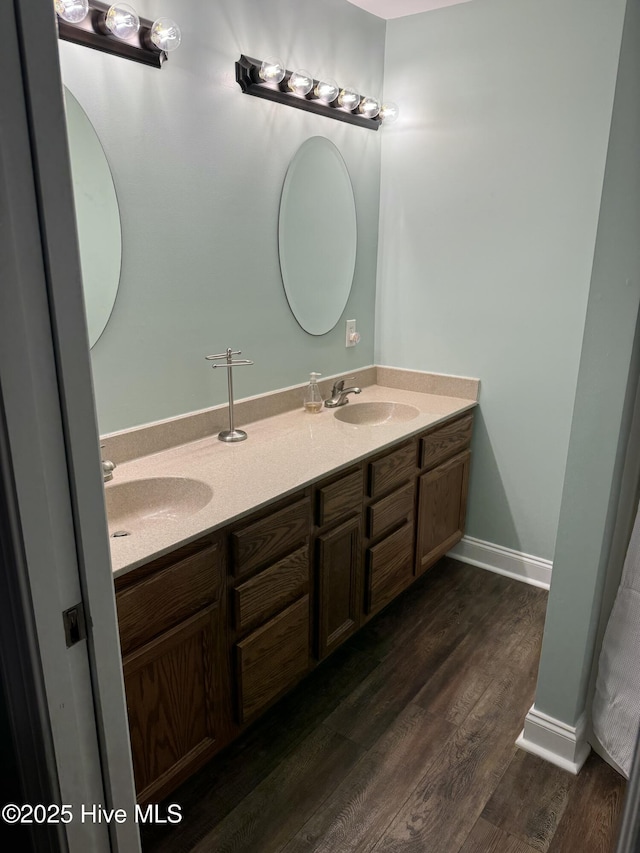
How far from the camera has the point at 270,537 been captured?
5.61ft

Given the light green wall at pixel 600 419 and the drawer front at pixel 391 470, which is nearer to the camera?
the light green wall at pixel 600 419

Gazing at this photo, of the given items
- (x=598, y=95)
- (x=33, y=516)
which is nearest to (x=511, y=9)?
(x=598, y=95)

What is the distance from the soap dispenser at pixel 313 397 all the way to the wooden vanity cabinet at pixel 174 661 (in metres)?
1.07

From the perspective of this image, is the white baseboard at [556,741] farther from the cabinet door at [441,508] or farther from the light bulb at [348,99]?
the light bulb at [348,99]

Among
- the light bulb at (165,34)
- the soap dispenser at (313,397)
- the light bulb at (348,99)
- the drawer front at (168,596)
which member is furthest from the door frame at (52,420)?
the light bulb at (348,99)

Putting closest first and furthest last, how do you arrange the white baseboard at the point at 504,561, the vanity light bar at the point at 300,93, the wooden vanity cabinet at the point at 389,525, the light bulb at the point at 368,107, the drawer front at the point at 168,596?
the drawer front at the point at 168,596 → the vanity light bar at the point at 300,93 → the wooden vanity cabinet at the point at 389,525 → the light bulb at the point at 368,107 → the white baseboard at the point at 504,561

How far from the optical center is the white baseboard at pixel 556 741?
1.80 m

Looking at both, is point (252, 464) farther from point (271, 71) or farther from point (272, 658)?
point (271, 71)

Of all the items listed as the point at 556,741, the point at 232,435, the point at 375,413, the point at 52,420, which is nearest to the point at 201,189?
the point at 232,435

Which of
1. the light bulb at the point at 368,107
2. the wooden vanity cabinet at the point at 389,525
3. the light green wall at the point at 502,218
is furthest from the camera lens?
the light bulb at the point at 368,107

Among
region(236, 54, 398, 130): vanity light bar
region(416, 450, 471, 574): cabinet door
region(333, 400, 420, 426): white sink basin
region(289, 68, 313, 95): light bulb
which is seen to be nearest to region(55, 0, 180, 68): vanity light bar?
region(236, 54, 398, 130): vanity light bar

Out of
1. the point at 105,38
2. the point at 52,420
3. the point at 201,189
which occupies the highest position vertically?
the point at 105,38

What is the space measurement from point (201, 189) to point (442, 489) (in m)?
1.56

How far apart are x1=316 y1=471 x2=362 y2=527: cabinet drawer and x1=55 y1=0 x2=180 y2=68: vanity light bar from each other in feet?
4.51
